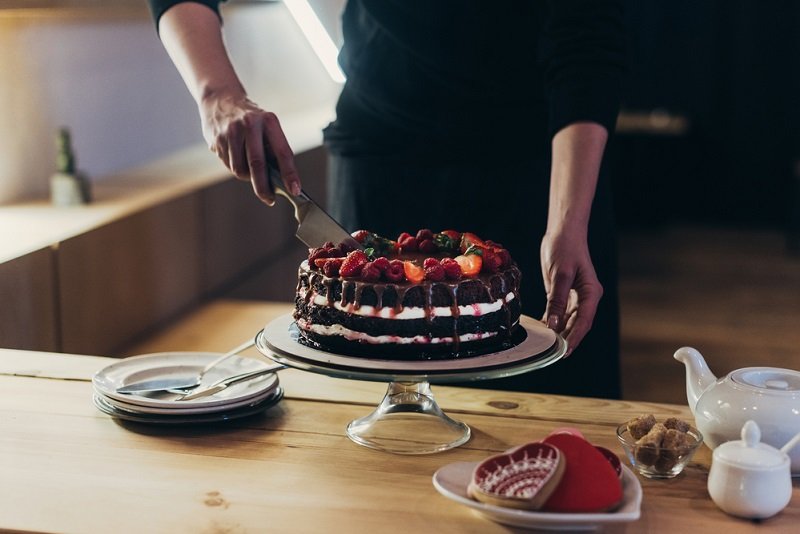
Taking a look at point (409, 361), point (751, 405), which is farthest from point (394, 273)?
point (751, 405)

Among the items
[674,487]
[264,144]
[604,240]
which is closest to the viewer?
[674,487]

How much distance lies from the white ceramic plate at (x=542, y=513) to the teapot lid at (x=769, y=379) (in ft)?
0.79

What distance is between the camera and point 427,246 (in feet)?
4.85

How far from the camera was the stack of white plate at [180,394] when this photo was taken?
133 cm

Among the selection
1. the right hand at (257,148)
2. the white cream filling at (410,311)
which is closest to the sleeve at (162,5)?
the right hand at (257,148)

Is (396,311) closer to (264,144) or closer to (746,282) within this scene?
(264,144)

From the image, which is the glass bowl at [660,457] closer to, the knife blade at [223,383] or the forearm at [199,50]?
the knife blade at [223,383]

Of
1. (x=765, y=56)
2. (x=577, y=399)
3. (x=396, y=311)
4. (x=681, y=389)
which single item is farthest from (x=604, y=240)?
(x=765, y=56)

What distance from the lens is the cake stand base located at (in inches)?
50.3

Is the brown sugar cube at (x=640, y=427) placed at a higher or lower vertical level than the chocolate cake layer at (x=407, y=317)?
lower

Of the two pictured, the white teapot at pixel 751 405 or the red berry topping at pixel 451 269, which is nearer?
the white teapot at pixel 751 405

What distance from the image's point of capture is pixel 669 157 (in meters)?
7.14

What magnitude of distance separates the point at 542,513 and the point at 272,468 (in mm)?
350

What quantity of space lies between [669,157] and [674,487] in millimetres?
6246
